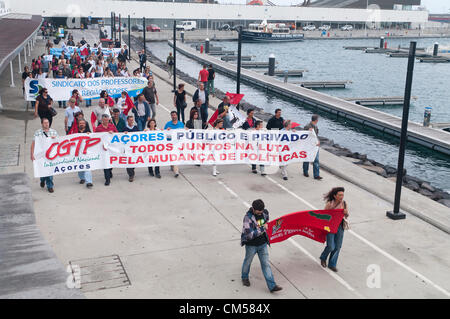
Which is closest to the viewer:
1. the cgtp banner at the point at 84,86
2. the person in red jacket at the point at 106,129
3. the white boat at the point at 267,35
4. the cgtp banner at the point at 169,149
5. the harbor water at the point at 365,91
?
the cgtp banner at the point at 169,149

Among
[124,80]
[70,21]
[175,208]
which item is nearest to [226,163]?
[175,208]

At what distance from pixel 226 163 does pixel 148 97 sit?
596 cm

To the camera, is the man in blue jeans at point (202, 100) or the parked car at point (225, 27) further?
the parked car at point (225, 27)

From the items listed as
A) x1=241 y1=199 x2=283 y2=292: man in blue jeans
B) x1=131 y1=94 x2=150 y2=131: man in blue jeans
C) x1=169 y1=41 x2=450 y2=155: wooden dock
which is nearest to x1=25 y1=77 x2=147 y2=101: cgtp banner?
x1=131 y1=94 x2=150 y2=131: man in blue jeans

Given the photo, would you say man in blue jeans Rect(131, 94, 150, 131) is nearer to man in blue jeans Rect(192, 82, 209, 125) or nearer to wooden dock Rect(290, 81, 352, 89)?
man in blue jeans Rect(192, 82, 209, 125)

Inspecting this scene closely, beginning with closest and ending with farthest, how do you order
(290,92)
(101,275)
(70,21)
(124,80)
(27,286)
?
(27,286) < (101,275) < (124,80) < (290,92) < (70,21)

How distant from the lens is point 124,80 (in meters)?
21.9

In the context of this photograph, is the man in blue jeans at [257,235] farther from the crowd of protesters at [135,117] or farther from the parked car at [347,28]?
the parked car at [347,28]

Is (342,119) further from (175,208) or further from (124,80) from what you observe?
(175,208)

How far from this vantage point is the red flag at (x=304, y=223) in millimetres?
8281

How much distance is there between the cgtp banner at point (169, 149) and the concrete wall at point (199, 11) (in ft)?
258

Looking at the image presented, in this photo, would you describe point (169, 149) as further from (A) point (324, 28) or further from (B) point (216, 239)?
(A) point (324, 28)

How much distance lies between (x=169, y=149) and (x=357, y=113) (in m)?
15.9

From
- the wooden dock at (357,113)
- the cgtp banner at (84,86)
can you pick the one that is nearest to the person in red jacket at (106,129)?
the cgtp banner at (84,86)
